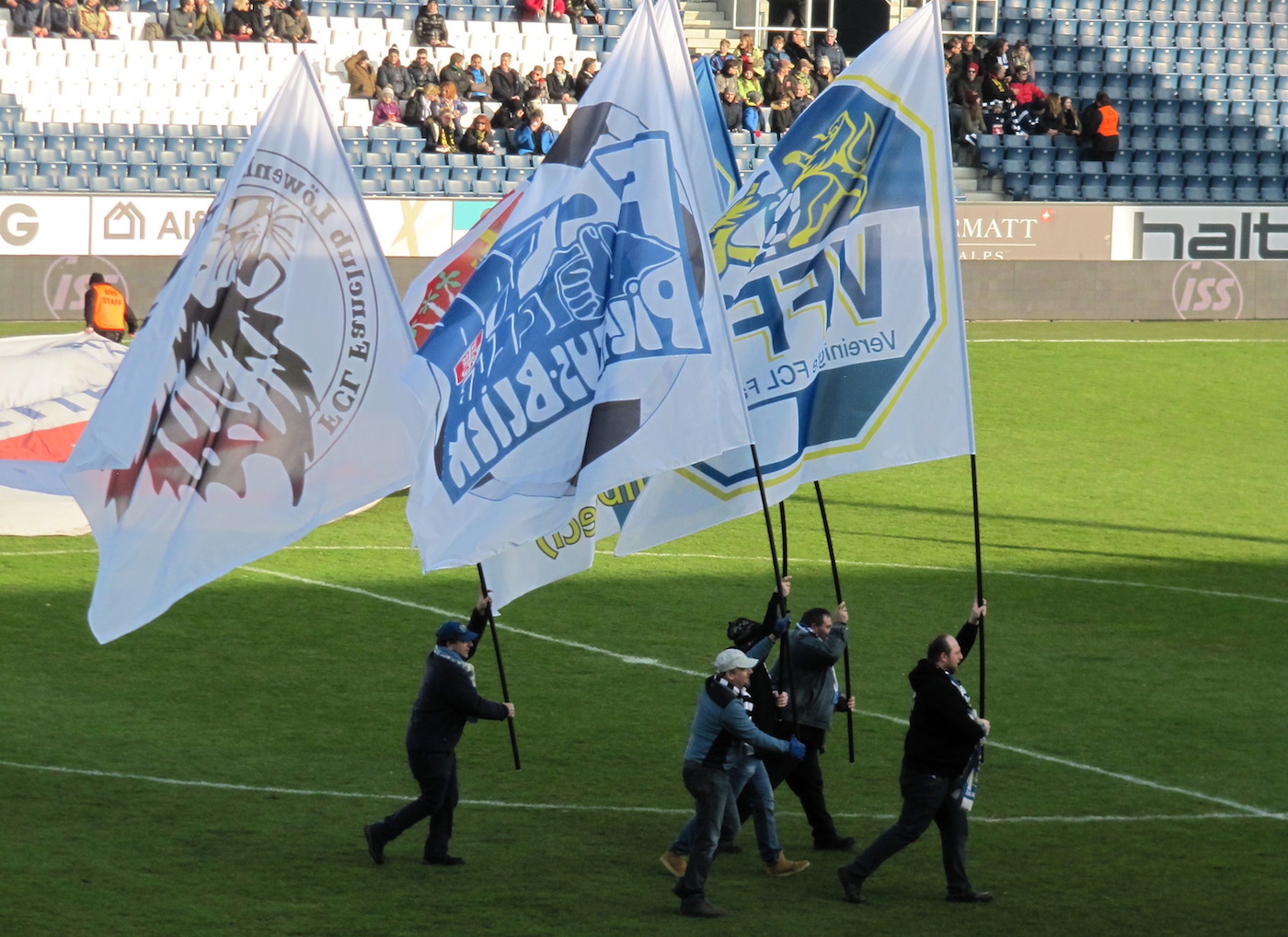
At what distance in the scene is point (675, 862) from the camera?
10.9 metres

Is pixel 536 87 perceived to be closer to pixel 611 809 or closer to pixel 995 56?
pixel 995 56

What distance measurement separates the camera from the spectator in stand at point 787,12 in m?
40.6

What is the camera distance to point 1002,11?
1590 inches

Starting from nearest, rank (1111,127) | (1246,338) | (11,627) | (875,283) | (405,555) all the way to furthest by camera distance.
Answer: (875,283)
(11,627)
(405,555)
(1246,338)
(1111,127)

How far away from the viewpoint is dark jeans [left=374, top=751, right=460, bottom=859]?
10.8m

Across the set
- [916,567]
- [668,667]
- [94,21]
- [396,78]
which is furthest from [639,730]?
[94,21]

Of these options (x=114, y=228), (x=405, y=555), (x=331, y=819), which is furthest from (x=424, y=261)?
(x=331, y=819)

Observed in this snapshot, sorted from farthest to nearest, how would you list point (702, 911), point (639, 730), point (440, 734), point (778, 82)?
point (778, 82), point (639, 730), point (440, 734), point (702, 911)

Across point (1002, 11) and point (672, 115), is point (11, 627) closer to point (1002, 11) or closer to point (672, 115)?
point (672, 115)

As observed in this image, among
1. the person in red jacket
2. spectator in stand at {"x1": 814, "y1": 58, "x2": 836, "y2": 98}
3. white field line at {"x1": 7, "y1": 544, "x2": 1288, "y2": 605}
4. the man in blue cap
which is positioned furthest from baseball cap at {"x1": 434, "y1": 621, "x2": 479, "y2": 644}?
spectator in stand at {"x1": 814, "y1": 58, "x2": 836, "y2": 98}

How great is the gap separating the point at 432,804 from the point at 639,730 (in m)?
3.59

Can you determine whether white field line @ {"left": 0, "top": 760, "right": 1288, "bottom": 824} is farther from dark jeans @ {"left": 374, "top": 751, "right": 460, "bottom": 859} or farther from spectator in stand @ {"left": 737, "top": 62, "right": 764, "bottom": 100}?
spectator in stand @ {"left": 737, "top": 62, "right": 764, "bottom": 100}

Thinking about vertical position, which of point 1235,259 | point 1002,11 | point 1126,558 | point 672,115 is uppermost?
point 1002,11

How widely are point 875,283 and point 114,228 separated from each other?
71.8 ft
